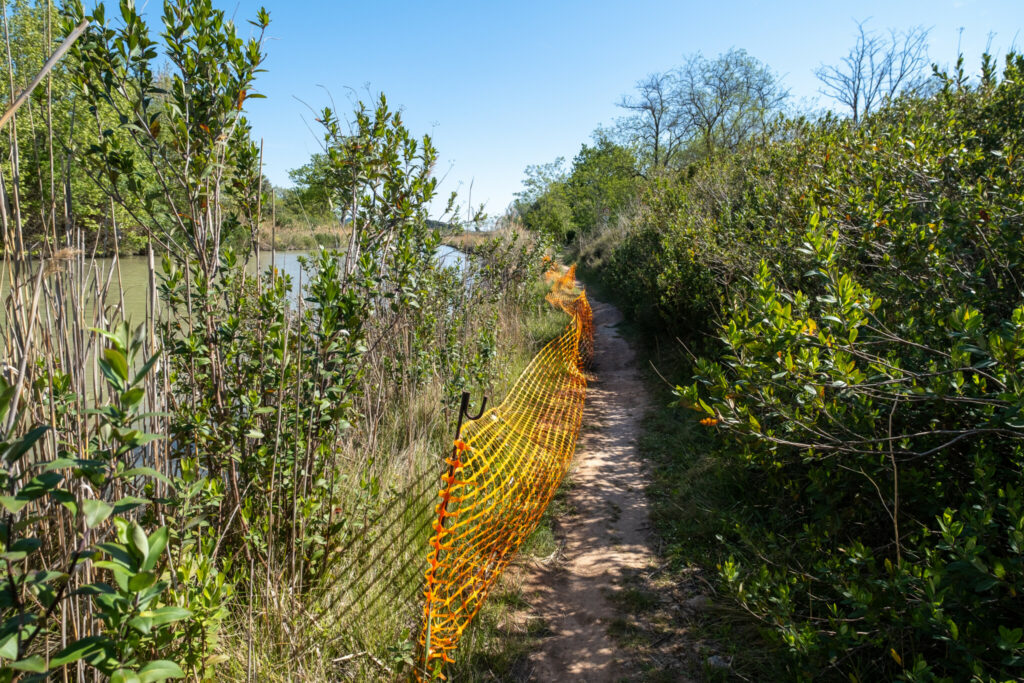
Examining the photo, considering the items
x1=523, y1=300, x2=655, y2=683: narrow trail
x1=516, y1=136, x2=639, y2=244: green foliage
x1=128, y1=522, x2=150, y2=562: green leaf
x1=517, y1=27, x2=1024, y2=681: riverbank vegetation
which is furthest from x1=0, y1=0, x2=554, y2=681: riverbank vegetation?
x1=516, y1=136, x2=639, y2=244: green foliage

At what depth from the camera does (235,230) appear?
259 cm

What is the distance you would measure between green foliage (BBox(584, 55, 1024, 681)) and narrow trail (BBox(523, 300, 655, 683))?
0.67 meters

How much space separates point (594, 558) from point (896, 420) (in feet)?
6.46

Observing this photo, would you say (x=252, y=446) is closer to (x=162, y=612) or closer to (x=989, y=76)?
(x=162, y=612)

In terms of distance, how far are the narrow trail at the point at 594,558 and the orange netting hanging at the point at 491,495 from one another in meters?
0.26

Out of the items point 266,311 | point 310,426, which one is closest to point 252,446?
point 310,426

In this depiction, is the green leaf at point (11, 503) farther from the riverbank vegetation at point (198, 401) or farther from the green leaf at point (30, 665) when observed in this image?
the green leaf at point (30, 665)

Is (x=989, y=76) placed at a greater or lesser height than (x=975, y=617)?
greater

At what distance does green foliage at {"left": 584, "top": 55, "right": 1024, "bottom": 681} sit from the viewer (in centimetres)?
168

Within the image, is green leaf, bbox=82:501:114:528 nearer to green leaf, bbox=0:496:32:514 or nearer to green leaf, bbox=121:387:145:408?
green leaf, bbox=0:496:32:514

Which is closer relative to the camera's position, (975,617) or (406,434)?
(975,617)

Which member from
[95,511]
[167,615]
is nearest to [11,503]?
[95,511]

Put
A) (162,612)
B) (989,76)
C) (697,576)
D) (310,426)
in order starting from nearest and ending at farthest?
(162,612) → (310,426) → (697,576) → (989,76)

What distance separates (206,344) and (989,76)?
5.03 metres
